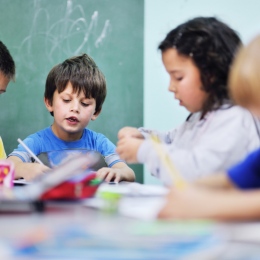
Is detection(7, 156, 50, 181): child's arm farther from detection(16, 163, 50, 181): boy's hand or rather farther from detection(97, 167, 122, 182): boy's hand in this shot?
detection(97, 167, 122, 182): boy's hand

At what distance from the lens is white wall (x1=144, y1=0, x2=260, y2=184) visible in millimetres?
2457

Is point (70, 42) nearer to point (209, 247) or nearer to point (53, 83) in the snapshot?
point (53, 83)

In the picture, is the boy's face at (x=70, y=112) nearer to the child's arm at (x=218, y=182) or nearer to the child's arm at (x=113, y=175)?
the child's arm at (x=113, y=175)

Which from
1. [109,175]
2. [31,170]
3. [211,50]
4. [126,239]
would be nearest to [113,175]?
[109,175]

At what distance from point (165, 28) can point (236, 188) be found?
6.10 ft

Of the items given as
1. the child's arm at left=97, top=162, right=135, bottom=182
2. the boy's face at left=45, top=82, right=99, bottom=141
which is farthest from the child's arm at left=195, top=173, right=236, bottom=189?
the boy's face at left=45, top=82, right=99, bottom=141

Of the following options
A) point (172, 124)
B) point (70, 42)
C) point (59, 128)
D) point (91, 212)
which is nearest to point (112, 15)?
point (70, 42)

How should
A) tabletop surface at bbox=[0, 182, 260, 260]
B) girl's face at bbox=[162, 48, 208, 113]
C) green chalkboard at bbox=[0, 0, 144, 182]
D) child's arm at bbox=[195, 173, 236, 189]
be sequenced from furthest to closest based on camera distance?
green chalkboard at bbox=[0, 0, 144, 182]
girl's face at bbox=[162, 48, 208, 113]
child's arm at bbox=[195, 173, 236, 189]
tabletop surface at bbox=[0, 182, 260, 260]

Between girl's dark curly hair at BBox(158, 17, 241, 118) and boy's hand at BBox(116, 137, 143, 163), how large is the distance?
190mm

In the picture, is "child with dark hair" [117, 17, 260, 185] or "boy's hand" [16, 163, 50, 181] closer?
"child with dark hair" [117, 17, 260, 185]

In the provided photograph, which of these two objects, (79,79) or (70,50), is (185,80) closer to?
(79,79)

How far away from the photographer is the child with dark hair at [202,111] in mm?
889

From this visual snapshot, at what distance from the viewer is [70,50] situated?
91.7 inches

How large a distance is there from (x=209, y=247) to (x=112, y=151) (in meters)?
1.35
